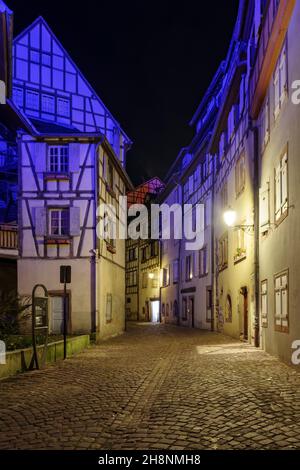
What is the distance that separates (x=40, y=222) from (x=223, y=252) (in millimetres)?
8223

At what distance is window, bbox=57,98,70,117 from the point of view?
26189 millimetres

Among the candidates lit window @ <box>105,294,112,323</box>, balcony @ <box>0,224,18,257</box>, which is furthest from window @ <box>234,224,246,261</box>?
balcony @ <box>0,224,18,257</box>

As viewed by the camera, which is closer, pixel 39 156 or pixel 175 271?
pixel 39 156

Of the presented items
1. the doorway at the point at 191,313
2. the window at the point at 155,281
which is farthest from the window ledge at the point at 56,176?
the window at the point at 155,281

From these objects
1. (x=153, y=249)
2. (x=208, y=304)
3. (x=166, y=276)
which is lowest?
(x=208, y=304)

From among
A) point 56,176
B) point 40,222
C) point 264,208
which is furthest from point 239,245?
point 40,222

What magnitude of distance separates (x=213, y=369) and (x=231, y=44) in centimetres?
1882

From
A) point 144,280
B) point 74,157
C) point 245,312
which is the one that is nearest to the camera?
point 245,312

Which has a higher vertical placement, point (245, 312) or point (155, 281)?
point (155, 281)

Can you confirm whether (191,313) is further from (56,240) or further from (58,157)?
(58,157)

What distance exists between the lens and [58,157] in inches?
768

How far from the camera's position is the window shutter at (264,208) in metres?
13.3

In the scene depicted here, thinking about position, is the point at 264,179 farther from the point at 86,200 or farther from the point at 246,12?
the point at 246,12

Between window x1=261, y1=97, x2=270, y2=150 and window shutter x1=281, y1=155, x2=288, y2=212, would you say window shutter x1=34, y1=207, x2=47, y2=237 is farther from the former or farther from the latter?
window shutter x1=281, y1=155, x2=288, y2=212
